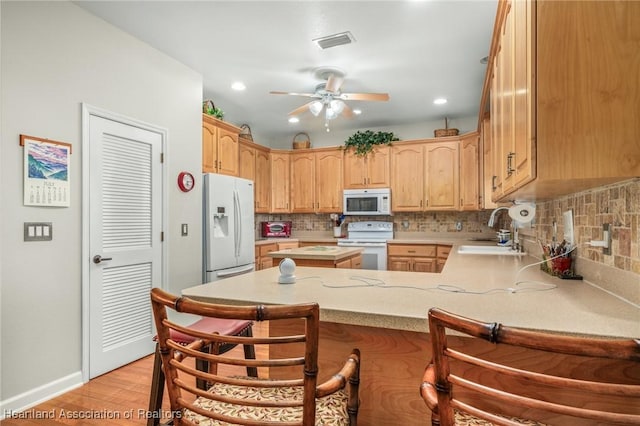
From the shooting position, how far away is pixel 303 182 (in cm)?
574

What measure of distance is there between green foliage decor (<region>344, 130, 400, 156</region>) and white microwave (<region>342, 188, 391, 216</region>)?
60 cm

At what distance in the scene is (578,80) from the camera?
3.65 feet

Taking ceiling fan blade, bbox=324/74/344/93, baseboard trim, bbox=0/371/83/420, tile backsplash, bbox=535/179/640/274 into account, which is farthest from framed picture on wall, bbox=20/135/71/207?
tile backsplash, bbox=535/179/640/274

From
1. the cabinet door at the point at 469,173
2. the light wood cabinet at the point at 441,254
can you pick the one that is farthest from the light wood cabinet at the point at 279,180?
→ the cabinet door at the point at 469,173

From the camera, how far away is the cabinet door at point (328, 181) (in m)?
5.56

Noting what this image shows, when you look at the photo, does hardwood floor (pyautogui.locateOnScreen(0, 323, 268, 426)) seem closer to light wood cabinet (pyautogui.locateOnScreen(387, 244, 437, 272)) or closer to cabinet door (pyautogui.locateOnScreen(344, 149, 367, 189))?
light wood cabinet (pyautogui.locateOnScreen(387, 244, 437, 272))

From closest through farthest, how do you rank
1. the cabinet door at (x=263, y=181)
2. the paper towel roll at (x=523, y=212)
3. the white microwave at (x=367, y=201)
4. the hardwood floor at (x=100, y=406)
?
the hardwood floor at (x=100, y=406) < the paper towel roll at (x=523, y=212) < the white microwave at (x=367, y=201) < the cabinet door at (x=263, y=181)

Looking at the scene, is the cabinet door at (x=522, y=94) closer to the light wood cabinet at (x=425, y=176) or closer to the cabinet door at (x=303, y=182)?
the light wood cabinet at (x=425, y=176)

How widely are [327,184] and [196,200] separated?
2.49 m

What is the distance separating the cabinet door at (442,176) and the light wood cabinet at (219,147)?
2.66m

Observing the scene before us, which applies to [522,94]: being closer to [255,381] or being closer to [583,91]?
[583,91]

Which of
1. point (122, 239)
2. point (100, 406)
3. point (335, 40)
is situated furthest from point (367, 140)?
point (100, 406)

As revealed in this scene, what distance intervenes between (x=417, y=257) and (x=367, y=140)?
186cm

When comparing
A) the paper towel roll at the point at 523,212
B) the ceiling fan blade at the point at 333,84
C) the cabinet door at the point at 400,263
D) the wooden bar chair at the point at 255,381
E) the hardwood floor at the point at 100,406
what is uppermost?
the ceiling fan blade at the point at 333,84
